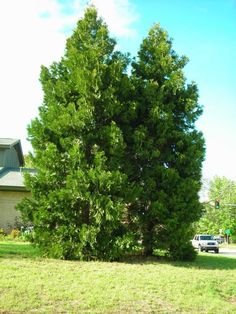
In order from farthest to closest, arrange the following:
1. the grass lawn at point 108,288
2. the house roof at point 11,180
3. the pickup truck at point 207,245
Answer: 1. the pickup truck at point 207,245
2. the house roof at point 11,180
3. the grass lawn at point 108,288

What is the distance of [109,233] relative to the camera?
15773 millimetres

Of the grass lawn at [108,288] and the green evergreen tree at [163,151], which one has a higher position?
the green evergreen tree at [163,151]

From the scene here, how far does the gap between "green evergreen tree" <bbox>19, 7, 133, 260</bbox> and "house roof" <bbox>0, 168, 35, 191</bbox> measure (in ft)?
36.6

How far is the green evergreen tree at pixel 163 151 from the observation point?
16938mm

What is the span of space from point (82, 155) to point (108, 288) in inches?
251

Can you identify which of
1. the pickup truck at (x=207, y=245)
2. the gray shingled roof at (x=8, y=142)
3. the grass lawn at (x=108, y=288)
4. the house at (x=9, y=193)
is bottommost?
the grass lawn at (x=108, y=288)

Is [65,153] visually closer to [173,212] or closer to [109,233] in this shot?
[109,233]

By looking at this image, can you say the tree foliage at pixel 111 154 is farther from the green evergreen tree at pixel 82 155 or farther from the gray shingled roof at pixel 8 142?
the gray shingled roof at pixel 8 142

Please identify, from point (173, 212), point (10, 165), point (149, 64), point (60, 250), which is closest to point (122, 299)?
point (60, 250)

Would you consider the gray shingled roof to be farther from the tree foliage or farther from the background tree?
the background tree

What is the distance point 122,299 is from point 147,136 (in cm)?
889

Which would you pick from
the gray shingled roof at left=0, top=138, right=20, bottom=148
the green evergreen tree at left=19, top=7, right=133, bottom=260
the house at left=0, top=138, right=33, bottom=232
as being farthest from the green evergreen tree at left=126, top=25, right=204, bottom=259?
the gray shingled roof at left=0, top=138, right=20, bottom=148

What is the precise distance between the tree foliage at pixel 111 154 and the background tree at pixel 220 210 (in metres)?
50.5

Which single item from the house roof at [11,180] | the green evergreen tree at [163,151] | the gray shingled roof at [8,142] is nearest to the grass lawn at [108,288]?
the green evergreen tree at [163,151]
